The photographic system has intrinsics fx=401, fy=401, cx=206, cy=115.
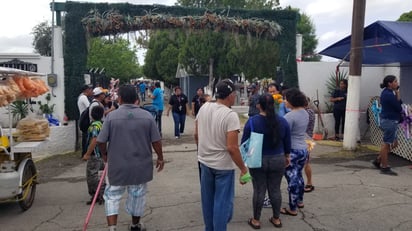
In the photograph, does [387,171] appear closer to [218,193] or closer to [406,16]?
[218,193]

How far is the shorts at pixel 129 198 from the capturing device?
172 inches

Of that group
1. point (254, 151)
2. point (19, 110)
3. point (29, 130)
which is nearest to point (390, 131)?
point (254, 151)

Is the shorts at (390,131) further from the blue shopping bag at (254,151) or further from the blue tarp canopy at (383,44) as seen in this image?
the blue shopping bag at (254,151)

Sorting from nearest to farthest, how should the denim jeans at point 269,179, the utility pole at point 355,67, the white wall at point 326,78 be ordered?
the denim jeans at point 269,179
the utility pole at point 355,67
the white wall at point 326,78

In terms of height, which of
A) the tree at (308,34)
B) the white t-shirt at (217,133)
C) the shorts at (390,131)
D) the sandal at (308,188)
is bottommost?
the sandal at (308,188)

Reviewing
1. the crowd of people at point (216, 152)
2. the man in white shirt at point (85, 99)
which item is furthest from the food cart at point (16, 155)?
the man in white shirt at point (85, 99)

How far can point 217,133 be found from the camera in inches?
159

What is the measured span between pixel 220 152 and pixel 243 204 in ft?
6.21

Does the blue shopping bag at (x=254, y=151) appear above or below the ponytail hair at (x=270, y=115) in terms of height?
below

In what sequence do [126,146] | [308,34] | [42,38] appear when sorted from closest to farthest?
[126,146] < [42,38] < [308,34]

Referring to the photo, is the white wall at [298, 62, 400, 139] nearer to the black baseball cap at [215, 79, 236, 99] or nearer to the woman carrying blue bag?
the woman carrying blue bag

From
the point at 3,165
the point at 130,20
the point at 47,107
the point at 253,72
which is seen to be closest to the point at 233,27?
the point at 130,20

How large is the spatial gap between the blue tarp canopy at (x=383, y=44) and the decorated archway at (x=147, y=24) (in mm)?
1259

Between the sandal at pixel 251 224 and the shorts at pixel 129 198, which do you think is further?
the sandal at pixel 251 224
